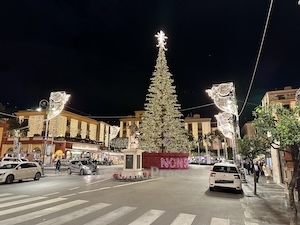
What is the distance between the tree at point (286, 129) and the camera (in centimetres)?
675

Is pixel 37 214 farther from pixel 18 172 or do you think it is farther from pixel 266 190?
pixel 266 190

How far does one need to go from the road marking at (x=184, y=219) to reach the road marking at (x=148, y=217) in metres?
0.68

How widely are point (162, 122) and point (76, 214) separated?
25.0 meters

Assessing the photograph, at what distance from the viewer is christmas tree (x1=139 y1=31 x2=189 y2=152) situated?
31.9 metres

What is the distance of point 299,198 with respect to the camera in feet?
34.5

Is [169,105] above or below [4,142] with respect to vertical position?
above

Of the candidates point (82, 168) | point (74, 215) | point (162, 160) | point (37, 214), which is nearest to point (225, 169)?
point (74, 215)

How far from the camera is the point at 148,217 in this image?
24.9 ft

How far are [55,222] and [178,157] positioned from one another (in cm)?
2633

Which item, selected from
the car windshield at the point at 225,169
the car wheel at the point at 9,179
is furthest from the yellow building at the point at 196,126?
the car windshield at the point at 225,169

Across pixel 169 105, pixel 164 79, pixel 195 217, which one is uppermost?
pixel 164 79

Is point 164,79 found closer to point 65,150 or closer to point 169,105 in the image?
point 169,105

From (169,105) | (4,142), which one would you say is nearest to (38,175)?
(169,105)

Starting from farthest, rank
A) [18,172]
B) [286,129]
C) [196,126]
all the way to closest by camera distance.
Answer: [196,126] → [18,172] → [286,129]
